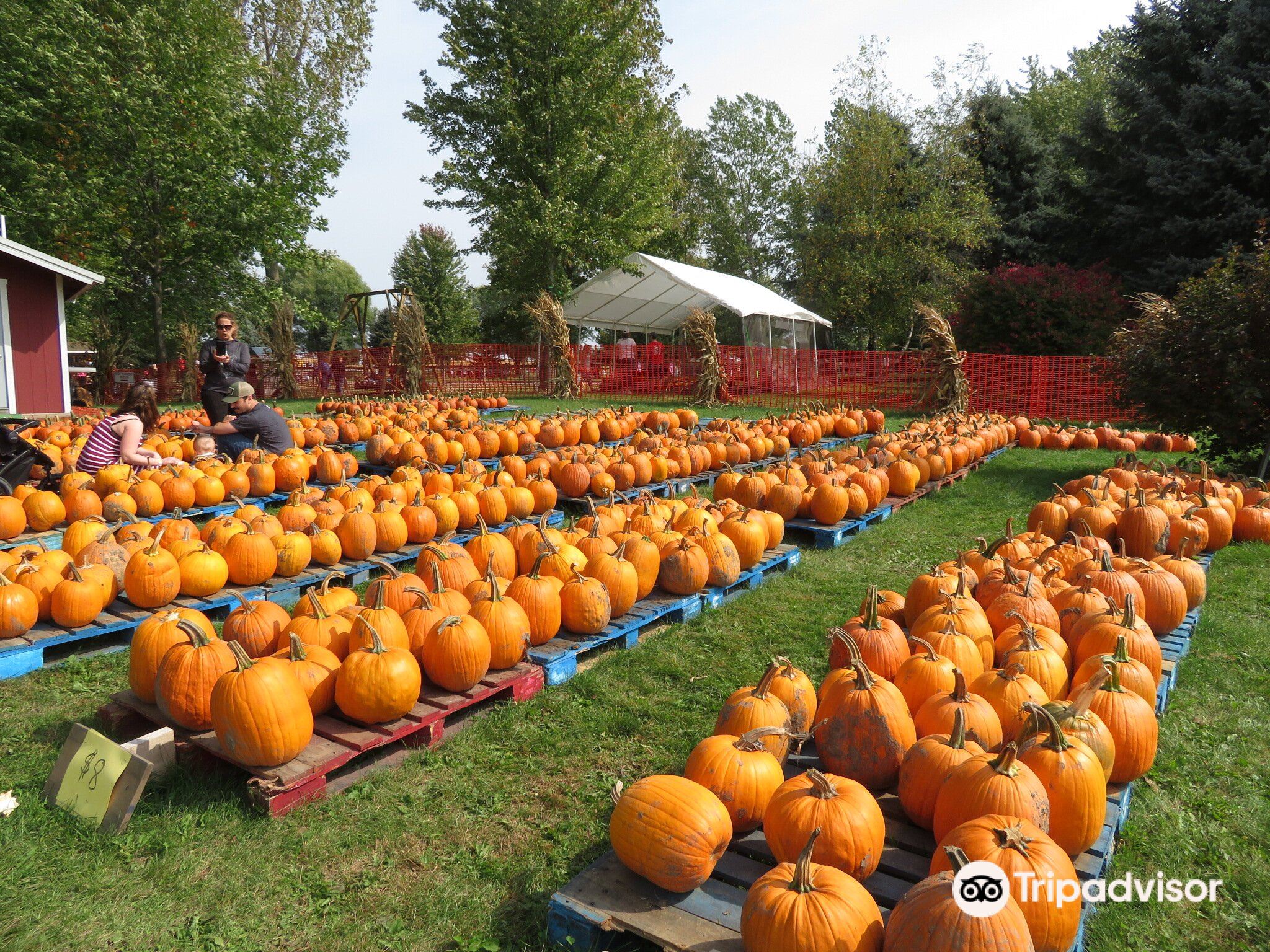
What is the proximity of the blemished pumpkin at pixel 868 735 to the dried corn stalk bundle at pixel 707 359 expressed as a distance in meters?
18.2

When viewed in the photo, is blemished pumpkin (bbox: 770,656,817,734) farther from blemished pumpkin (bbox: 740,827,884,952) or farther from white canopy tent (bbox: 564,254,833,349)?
white canopy tent (bbox: 564,254,833,349)

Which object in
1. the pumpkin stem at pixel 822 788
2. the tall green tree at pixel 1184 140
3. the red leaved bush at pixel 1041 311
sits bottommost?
the pumpkin stem at pixel 822 788

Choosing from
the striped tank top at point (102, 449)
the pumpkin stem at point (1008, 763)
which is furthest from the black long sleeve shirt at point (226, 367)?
the pumpkin stem at point (1008, 763)

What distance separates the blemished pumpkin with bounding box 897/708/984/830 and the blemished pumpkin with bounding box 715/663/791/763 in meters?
0.42

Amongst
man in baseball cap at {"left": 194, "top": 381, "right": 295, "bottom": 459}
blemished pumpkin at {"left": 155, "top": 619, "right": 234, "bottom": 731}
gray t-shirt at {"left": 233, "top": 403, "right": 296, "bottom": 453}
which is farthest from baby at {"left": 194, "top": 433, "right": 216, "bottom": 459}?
blemished pumpkin at {"left": 155, "top": 619, "right": 234, "bottom": 731}

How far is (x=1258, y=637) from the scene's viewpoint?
4.88 m

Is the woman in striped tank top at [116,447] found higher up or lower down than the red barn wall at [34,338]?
lower down

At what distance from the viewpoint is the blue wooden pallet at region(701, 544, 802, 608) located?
5.38 meters

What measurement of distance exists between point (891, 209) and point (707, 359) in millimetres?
16743

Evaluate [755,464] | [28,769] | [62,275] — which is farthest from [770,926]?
[62,275]

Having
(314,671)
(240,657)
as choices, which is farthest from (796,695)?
(240,657)

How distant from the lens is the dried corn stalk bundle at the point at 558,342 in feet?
74.0

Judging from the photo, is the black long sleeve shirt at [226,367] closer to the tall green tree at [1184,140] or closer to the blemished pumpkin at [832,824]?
the blemished pumpkin at [832,824]

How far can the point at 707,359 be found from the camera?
2086 centimetres
